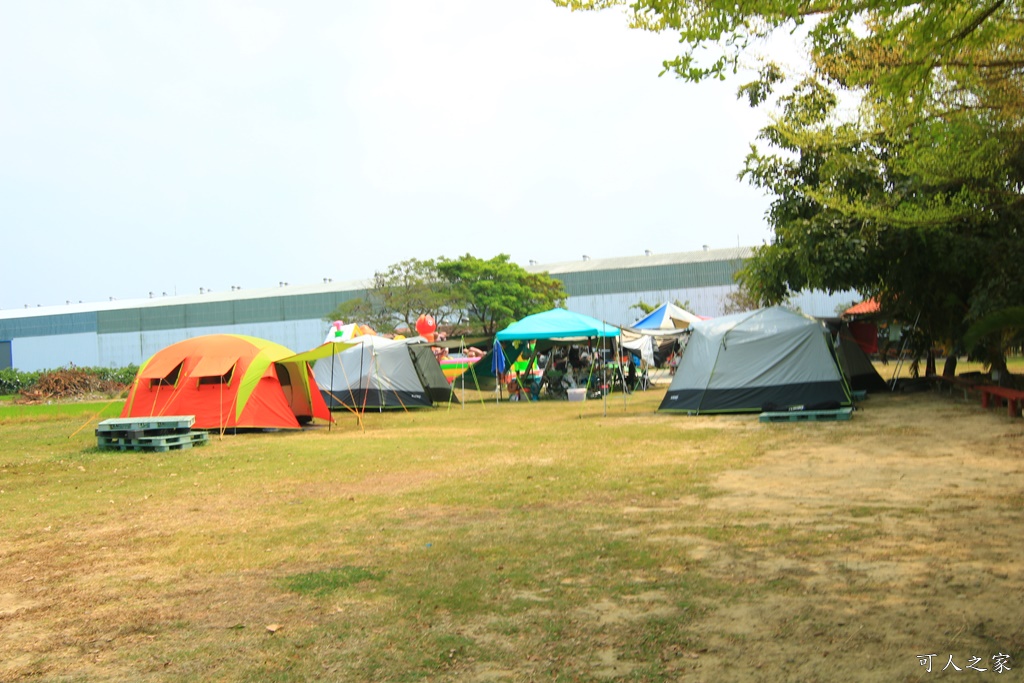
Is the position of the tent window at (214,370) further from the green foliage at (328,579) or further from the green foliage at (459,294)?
the green foliage at (459,294)

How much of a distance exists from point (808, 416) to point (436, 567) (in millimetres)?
9970

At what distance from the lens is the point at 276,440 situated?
14.0 metres

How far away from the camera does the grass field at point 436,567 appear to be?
3.79m

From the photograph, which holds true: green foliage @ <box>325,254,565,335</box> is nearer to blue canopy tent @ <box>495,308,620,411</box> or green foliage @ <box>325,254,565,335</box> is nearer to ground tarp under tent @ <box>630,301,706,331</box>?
ground tarp under tent @ <box>630,301,706,331</box>

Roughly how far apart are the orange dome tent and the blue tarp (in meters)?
5.89

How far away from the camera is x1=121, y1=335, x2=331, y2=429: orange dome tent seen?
1512 centimetres

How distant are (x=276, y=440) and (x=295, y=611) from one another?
31.9ft

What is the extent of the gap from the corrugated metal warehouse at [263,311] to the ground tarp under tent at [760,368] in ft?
133

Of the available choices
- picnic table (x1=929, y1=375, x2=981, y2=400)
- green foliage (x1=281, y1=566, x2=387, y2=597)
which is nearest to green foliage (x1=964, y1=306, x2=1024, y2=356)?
picnic table (x1=929, y1=375, x2=981, y2=400)

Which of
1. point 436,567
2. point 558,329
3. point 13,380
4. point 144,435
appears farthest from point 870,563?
point 13,380

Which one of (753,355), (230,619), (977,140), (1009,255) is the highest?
(977,140)

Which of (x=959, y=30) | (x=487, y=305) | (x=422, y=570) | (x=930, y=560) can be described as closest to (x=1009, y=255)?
(x=959, y=30)

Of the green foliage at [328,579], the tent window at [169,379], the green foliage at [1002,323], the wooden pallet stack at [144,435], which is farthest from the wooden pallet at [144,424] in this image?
the green foliage at [1002,323]

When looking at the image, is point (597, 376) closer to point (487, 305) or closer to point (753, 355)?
point (753, 355)
